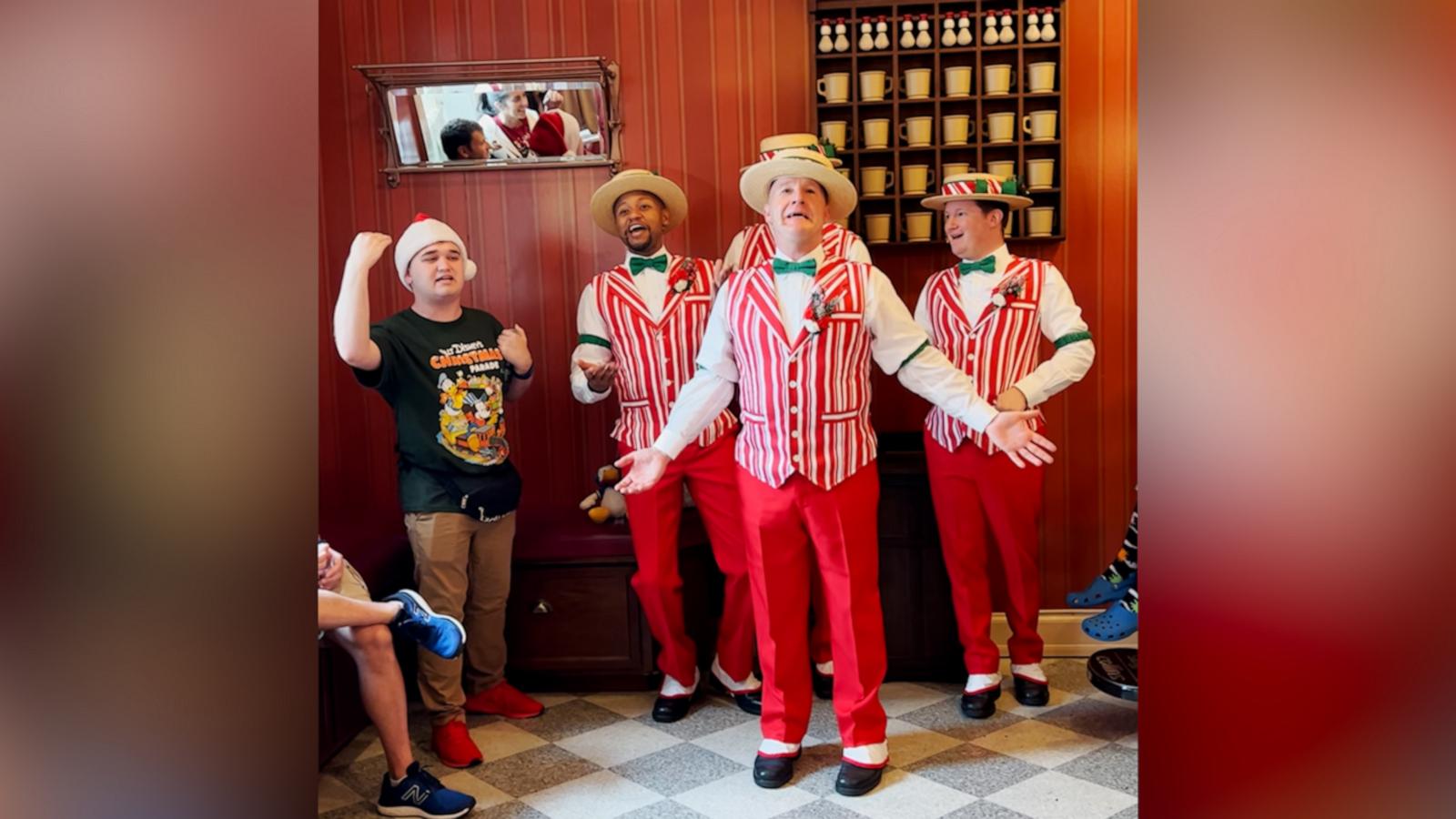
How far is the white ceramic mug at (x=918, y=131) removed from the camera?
3.93 meters

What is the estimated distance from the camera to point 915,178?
3.97m

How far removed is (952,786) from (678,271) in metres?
1.67

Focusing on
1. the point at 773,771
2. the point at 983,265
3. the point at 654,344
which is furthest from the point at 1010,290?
the point at 773,771

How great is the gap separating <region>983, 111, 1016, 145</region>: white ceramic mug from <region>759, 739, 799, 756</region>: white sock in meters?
2.11

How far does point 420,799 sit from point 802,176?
1802 mm

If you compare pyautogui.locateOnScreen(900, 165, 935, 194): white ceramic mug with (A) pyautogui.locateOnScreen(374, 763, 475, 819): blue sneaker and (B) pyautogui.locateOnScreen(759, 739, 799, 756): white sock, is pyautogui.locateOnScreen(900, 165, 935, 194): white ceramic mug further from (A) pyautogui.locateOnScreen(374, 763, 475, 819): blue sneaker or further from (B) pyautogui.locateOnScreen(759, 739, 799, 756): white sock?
(A) pyautogui.locateOnScreen(374, 763, 475, 819): blue sneaker

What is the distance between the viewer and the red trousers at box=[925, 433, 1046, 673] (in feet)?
11.4

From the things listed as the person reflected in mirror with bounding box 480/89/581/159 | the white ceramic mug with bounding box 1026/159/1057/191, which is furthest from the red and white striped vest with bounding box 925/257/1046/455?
the person reflected in mirror with bounding box 480/89/581/159

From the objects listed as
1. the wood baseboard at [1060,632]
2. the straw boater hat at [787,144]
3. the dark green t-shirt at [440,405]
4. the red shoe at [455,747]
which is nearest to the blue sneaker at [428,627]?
the red shoe at [455,747]

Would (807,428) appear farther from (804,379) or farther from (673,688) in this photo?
(673,688)
